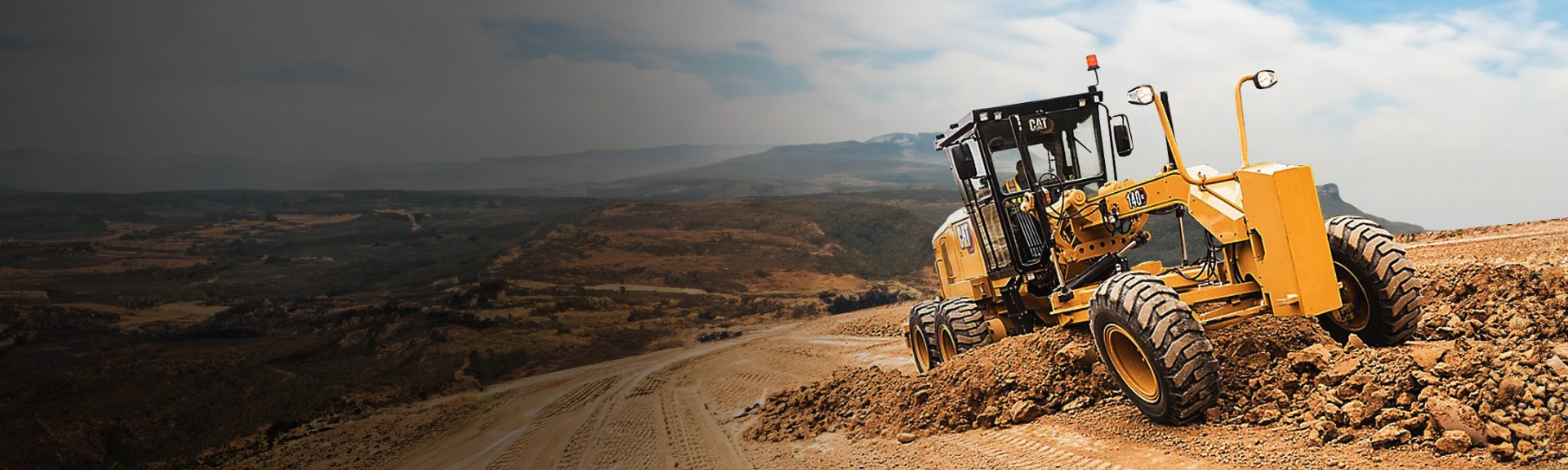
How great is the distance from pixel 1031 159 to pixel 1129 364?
227 centimetres

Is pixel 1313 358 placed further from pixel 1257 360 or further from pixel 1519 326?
pixel 1519 326

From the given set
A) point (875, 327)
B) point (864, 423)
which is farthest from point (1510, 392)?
point (875, 327)

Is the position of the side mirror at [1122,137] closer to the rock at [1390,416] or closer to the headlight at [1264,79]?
the headlight at [1264,79]

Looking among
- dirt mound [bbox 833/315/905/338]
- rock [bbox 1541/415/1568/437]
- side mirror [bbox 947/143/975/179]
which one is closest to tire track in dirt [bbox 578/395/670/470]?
side mirror [bbox 947/143/975/179]

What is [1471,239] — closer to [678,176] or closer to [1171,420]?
[1171,420]

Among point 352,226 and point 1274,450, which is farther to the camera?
point 352,226

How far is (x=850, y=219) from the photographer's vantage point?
4394cm

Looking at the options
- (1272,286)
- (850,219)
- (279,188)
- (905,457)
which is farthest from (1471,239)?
(279,188)

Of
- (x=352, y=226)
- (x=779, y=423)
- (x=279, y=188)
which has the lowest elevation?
(x=779, y=423)

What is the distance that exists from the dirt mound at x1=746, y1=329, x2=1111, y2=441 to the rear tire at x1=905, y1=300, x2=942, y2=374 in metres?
1.03

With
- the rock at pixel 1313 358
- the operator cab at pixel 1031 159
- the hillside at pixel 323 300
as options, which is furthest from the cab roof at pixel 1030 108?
the hillside at pixel 323 300

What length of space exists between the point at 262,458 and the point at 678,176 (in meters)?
79.8

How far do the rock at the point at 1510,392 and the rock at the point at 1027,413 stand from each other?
2.56m

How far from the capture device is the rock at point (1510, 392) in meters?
3.57
